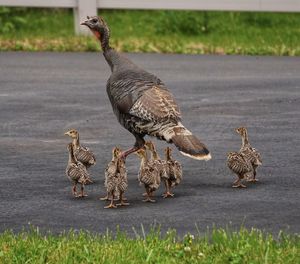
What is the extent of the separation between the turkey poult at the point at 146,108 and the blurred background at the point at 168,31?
8.33m

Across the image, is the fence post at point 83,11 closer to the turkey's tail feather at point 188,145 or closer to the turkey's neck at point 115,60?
the turkey's neck at point 115,60

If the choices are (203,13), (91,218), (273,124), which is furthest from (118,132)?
(203,13)

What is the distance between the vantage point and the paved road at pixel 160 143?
32.8 feet

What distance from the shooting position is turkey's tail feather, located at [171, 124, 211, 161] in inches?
396

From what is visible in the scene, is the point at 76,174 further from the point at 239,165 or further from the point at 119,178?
the point at 239,165

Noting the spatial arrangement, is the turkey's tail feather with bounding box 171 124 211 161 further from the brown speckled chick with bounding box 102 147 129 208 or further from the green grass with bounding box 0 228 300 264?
the green grass with bounding box 0 228 300 264

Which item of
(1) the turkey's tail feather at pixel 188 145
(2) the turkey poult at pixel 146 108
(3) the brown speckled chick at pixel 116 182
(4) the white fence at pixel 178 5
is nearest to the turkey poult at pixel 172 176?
(2) the turkey poult at pixel 146 108

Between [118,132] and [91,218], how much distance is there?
3.93 metres

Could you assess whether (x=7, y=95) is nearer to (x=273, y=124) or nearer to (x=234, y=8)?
(x=273, y=124)

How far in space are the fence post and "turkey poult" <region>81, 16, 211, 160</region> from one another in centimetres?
942

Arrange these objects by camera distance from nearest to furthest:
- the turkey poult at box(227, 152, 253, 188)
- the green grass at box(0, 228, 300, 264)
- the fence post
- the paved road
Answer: the green grass at box(0, 228, 300, 264) < the paved road < the turkey poult at box(227, 152, 253, 188) < the fence post

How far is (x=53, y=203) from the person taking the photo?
34.4 ft

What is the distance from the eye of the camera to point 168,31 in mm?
21297

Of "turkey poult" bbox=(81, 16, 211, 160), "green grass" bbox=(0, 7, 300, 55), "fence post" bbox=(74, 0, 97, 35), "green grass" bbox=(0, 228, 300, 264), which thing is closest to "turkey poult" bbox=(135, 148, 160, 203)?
"turkey poult" bbox=(81, 16, 211, 160)
